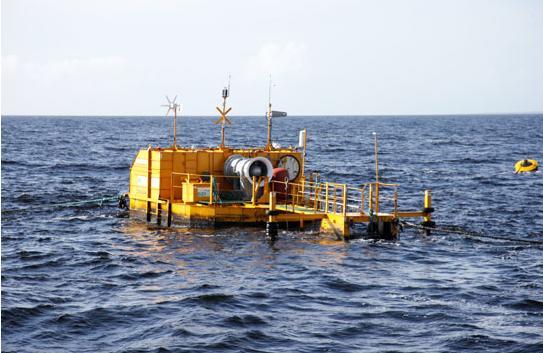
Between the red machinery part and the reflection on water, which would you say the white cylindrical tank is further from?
the reflection on water

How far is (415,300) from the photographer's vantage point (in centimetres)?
2039

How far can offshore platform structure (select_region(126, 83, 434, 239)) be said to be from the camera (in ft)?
93.6

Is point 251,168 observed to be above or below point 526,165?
above

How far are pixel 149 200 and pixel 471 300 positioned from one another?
14.7 meters

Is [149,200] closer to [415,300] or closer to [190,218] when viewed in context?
[190,218]

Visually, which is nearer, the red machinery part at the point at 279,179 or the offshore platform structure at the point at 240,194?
the offshore platform structure at the point at 240,194

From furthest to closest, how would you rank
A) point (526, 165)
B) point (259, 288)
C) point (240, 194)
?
1. point (526, 165)
2. point (240, 194)
3. point (259, 288)

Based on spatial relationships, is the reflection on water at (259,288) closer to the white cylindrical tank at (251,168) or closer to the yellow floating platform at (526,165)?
the white cylindrical tank at (251,168)

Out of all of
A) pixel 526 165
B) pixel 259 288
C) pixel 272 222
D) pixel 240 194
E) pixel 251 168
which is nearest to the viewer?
pixel 259 288

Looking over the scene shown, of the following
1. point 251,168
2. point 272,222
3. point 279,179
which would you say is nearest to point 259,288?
point 272,222

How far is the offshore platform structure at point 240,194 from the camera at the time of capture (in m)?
28.5

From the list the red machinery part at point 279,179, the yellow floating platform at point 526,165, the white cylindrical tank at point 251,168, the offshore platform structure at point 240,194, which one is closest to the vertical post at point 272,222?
the offshore platform structure at point 240,194

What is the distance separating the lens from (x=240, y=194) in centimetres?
3095

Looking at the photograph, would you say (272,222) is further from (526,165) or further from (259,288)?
(526,165)
